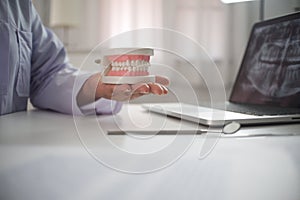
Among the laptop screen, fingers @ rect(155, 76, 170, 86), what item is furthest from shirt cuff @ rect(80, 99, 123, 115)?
the laptop screen

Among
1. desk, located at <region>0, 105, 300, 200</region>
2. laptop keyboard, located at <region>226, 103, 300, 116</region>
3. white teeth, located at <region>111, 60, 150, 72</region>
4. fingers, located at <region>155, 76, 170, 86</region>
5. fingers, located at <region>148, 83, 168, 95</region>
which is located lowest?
laptop keyboard, located at <region>226, 103, 300, 116</region>

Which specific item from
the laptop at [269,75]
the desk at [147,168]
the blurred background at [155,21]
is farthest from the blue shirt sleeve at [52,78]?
the blurred background at [155,21]

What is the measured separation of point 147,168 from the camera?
353 mm

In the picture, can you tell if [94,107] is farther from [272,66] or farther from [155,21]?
[155,21]

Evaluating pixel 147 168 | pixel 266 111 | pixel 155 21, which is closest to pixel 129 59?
pixel 147 168

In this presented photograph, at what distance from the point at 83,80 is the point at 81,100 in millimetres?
41

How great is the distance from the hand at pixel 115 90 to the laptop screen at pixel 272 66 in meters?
0.44

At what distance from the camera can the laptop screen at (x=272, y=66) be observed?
0.84 m

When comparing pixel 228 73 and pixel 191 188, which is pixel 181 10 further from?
pixel 191 188

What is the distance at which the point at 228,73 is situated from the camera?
1909 mm

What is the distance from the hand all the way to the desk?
0.29ft

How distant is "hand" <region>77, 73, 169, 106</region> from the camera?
0.49 metres

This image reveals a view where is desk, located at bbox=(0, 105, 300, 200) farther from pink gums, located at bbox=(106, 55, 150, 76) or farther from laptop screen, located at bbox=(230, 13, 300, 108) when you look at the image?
laptop screen, located at bbox=(230, 13, 300, 108)

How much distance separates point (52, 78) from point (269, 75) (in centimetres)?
58
